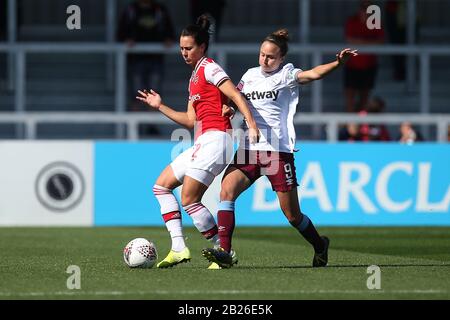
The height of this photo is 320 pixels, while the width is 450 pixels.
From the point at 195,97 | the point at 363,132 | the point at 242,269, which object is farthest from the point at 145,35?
the point at 242,269

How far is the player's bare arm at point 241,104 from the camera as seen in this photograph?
10180 mm

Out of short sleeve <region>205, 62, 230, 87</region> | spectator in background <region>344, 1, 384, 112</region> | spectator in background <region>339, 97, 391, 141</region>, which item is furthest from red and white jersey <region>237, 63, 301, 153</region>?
spectator in background <region>344, 1, 384, 112</region>

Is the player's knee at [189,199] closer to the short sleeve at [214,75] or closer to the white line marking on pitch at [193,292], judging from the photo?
the short sleeve at [214,75]

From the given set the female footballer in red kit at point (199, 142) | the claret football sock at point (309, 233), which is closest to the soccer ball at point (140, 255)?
the female footballer in red kit at point (199, 142)

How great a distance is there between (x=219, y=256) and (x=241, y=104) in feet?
4.09

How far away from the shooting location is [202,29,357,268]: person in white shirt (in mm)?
10742

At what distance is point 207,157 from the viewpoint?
10.6m

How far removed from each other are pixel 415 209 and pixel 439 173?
0.61 meters

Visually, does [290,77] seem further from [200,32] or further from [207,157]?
[207,157]

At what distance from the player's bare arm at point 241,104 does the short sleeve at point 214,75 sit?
0.13 ft

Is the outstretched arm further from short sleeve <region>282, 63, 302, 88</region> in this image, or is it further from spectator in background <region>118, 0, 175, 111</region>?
spectator in background <region>118, 0, 175, 111</region>

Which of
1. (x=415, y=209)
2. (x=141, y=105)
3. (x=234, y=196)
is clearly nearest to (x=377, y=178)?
(x=415, y=209)

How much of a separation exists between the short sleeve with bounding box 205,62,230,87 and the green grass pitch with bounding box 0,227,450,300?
5.13ft
